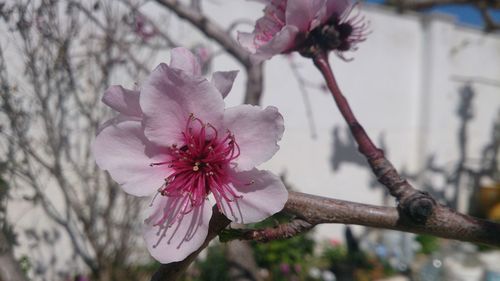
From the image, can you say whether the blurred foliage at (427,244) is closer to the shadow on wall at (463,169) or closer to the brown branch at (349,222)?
the shadow on wall at (463,169)

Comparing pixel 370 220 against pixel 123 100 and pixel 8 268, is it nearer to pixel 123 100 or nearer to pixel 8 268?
pixel 123 100

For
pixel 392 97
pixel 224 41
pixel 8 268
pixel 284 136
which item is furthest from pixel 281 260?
pixel 8 268

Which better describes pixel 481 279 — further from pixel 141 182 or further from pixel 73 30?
pixel 141 182

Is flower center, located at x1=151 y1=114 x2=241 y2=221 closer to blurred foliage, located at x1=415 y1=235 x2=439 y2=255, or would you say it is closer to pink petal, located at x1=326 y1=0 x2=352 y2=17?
pink petal, located at x1=326 y1=0 x2=352 y2=17

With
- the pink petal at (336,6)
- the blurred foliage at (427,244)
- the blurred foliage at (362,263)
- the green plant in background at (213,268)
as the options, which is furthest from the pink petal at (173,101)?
the blurred foliage at (427,244)

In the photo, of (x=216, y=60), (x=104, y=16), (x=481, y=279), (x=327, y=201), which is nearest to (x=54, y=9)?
(x=104, y=16)

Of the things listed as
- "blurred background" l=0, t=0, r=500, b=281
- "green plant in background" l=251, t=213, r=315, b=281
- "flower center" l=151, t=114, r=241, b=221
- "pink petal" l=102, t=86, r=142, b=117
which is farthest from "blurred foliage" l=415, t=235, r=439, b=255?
"pink petal" l=102, t=86, r=142, b=117
